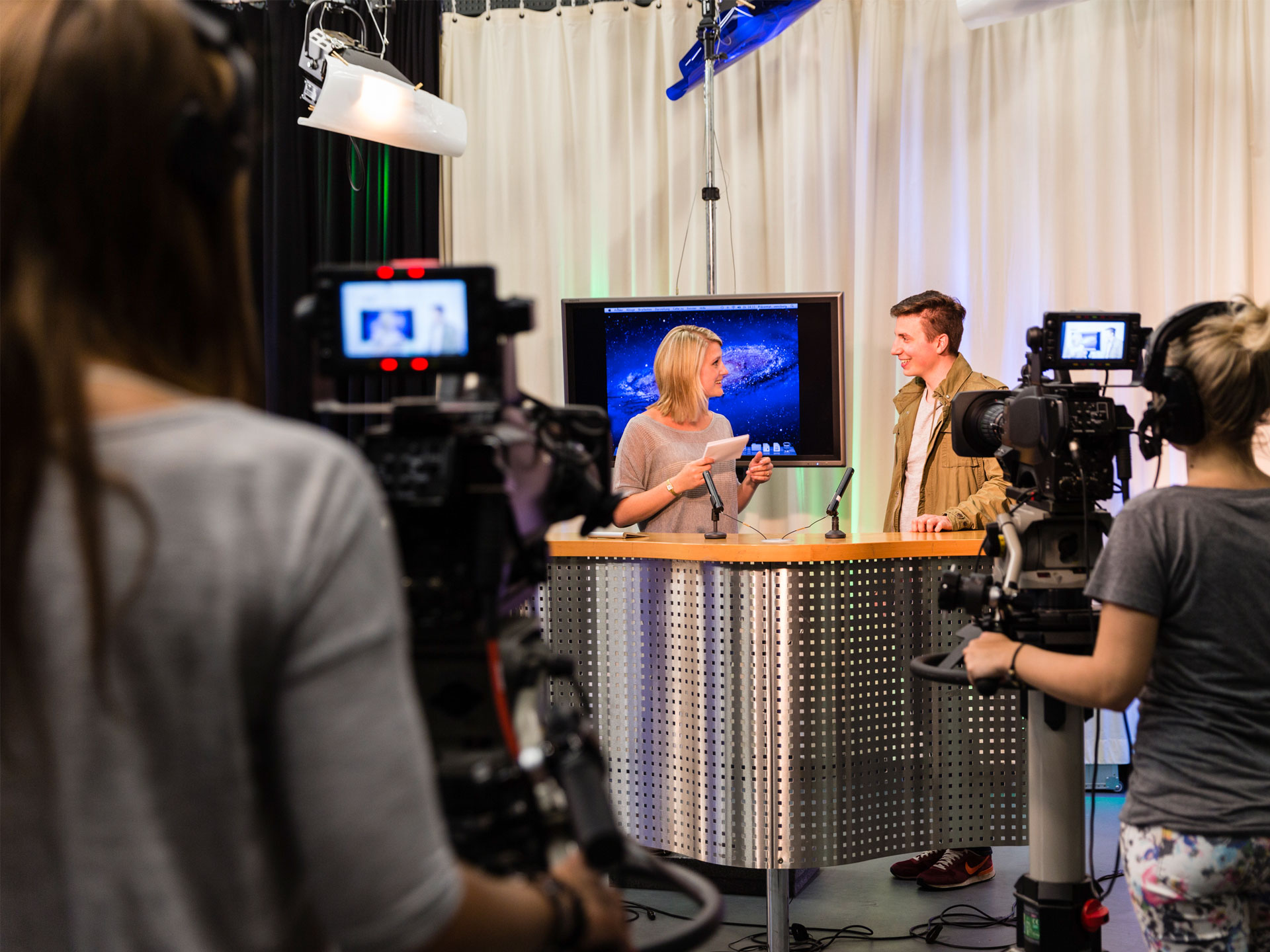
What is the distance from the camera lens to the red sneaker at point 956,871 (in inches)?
133

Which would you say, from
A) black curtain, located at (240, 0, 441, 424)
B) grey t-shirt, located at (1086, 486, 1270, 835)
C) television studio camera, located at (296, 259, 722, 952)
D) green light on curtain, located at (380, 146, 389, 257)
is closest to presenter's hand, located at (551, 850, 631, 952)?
television studio camera, located at (296, 259, 722, 952)

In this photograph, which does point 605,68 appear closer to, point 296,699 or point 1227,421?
point 1227,421

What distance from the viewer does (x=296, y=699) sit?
63cm

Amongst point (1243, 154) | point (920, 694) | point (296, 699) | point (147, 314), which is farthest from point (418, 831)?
point (1243, 154)

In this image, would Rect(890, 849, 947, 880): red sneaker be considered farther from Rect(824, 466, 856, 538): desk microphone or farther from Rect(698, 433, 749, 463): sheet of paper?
Rect(698, 433, 749, 463): sheet of paper

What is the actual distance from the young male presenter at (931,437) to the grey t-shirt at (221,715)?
3.07m

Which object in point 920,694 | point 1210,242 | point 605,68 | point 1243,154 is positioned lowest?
point 920,694

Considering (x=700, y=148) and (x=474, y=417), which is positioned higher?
(x=700, y=148)

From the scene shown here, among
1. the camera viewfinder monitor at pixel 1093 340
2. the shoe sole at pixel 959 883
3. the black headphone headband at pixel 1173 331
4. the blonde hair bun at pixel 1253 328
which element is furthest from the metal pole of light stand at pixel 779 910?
the blonde hair bun at pixel 1253 328

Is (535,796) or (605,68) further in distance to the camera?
(605,68)

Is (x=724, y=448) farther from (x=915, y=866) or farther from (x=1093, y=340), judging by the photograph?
(x=915, y=866)

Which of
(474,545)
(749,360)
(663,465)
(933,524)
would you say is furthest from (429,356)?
(749,360)

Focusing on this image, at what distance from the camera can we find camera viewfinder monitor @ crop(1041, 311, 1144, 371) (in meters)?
2.01

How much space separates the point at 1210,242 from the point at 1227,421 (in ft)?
11.2
